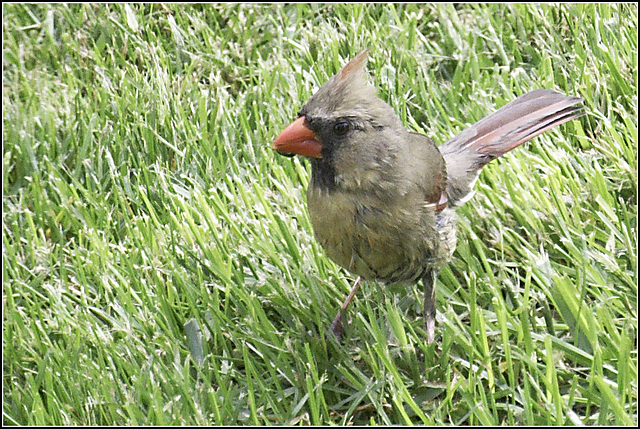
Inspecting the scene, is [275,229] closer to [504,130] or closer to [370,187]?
[370,187]

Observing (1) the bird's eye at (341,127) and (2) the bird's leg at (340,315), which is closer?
(1) the bird's eye at (341,127)

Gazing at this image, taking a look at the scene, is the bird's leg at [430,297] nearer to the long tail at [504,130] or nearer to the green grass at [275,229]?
the green grass at [275,229]

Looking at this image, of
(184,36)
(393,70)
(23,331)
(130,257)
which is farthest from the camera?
(184,36)

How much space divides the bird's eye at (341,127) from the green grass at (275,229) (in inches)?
23.1

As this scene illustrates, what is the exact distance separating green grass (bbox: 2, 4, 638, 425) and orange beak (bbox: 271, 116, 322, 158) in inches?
22.1

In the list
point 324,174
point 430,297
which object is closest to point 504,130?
point 430,297

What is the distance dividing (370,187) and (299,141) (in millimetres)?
268

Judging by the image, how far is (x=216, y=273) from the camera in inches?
128

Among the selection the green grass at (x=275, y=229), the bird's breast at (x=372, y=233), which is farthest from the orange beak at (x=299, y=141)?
the green grass at (x=275, y=229)

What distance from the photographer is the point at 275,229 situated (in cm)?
340

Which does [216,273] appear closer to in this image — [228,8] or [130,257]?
[130,257]

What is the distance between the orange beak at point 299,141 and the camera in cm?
278

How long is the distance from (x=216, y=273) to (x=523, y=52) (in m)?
1.90

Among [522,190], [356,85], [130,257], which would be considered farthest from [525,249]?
[130,257]
